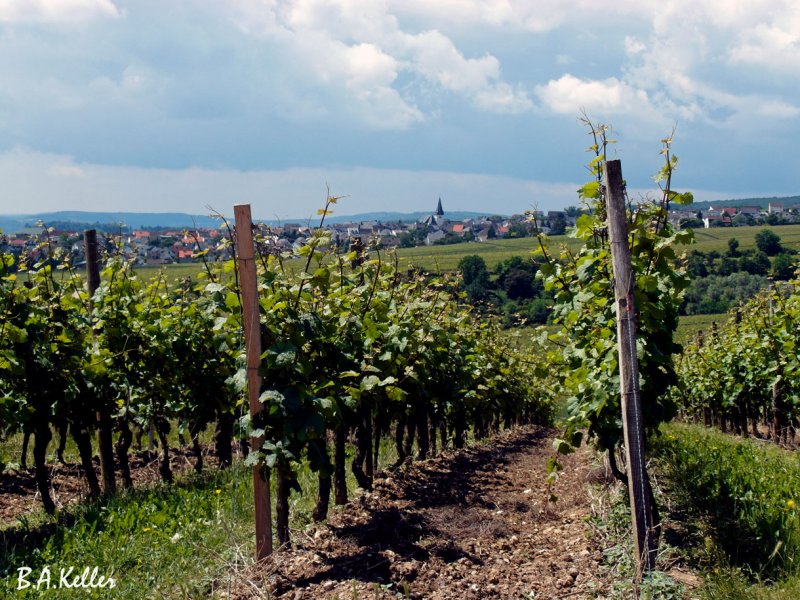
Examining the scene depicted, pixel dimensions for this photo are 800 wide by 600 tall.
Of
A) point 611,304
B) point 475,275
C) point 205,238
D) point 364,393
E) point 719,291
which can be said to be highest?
point 205,238

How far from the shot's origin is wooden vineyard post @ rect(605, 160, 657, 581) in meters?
4.89

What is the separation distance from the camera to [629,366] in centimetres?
497

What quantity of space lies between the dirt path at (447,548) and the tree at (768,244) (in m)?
69.2

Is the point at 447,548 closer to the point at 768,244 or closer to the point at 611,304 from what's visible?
the point at 611,304

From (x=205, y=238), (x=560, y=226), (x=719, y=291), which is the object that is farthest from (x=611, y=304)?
(x=719, y=291)

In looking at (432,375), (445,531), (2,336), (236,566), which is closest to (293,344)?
(236,566)

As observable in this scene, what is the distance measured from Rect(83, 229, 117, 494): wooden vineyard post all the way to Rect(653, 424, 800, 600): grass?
19.8 ft

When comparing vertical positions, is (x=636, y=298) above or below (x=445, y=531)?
above

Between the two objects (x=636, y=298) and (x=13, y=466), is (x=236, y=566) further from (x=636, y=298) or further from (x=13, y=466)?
(x=13, y=466)

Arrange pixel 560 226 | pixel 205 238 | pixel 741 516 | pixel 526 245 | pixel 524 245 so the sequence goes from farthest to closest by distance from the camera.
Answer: pixel 524 245 < pixel 526 245 < pixel 560 226 < pixel 205 238 < pixel 741 516

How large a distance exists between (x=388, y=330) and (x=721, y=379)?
49.0ft

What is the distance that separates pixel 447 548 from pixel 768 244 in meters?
73.7

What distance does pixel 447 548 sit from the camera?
5684 mm

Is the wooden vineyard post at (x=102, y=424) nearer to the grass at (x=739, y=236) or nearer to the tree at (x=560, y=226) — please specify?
the tree at (x=560, y=226)
